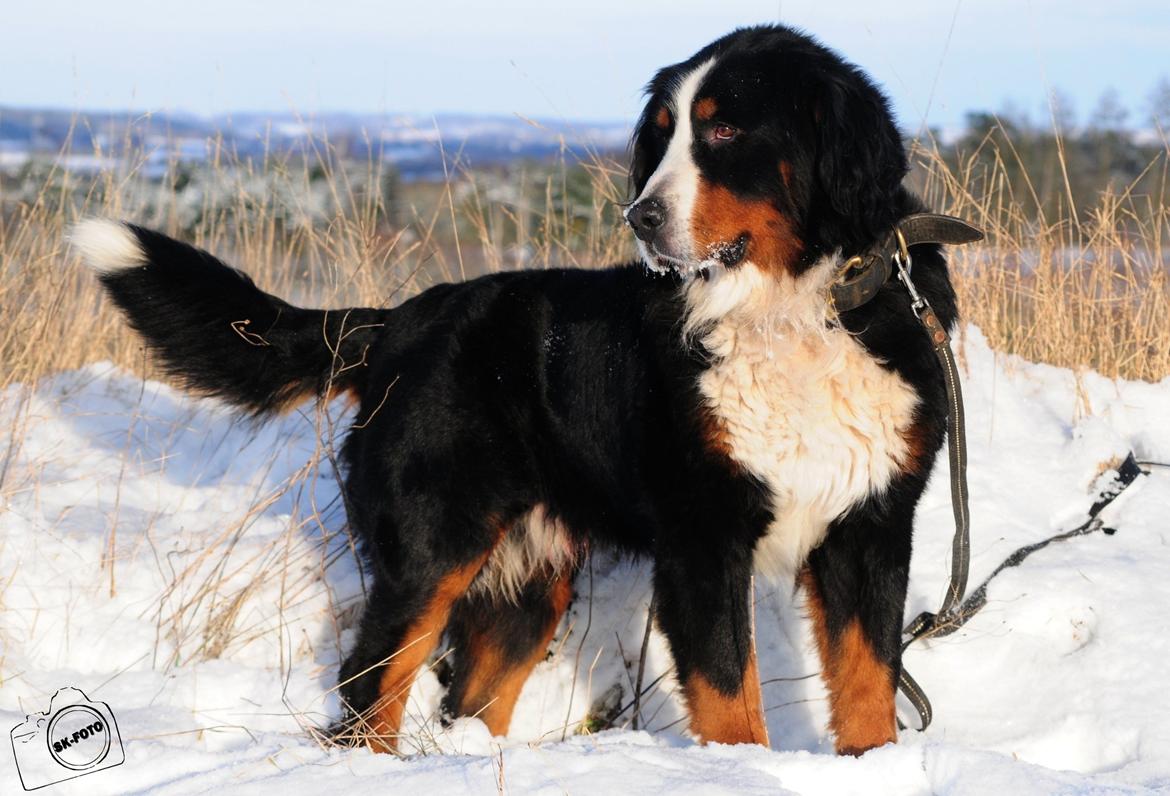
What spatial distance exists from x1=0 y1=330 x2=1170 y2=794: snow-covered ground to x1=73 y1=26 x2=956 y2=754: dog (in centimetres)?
30

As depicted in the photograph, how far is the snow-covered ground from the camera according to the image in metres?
2.59

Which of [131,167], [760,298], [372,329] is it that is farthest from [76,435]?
[760,298]

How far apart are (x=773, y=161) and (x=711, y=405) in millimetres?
625

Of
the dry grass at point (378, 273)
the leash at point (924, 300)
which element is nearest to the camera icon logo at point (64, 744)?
the dry grass at point (378, 273)

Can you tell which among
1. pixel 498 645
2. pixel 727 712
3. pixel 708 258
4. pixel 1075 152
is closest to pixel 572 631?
pixel 498 645

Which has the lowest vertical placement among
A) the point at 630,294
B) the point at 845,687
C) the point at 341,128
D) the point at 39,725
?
the point at 39,725

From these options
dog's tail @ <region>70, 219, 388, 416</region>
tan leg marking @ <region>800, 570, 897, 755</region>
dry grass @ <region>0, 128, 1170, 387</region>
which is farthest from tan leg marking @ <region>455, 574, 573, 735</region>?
dry grass @ <region>0, 128, 1170, 387</region>

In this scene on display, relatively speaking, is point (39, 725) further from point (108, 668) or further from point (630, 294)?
point (630, 294)

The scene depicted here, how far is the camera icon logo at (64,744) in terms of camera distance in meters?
2.64

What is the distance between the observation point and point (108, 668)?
12.2 feet

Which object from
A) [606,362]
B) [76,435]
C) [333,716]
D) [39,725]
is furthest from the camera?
[76,435]

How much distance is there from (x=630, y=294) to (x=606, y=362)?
8.1 inches

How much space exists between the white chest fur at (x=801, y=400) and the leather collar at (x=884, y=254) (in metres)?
0.05

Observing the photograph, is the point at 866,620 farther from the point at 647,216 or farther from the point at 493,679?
the point at 493,679
